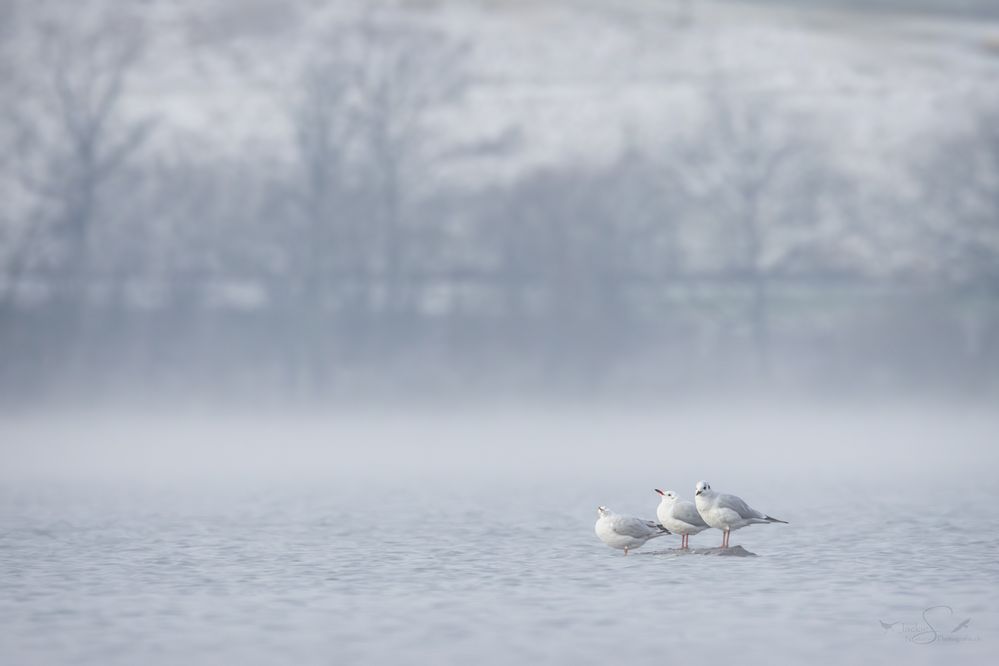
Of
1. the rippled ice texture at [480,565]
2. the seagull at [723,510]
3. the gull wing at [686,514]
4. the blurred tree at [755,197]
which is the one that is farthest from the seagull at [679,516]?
the blurred tree at [755,197]

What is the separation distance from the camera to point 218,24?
79.9 m

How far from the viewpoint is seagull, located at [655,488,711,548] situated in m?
14.8

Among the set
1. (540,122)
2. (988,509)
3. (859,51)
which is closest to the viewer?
(988,509)

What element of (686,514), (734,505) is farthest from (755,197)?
(734,505)

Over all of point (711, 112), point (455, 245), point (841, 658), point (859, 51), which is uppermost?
point (859, 51)

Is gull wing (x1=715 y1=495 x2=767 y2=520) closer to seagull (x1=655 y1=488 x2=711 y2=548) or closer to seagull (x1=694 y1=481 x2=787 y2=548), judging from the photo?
seagull (x1=694 y1=481 x2=787 y2=548)

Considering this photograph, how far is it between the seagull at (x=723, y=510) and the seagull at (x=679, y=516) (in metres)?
0.13

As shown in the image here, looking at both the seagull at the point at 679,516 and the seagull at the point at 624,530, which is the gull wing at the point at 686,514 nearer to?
the seagull at the point at 679,516

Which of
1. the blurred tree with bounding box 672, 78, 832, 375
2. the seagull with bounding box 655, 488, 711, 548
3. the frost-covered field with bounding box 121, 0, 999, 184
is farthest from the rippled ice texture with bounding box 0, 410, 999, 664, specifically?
the frost-covered field with bounding box 121, 0, 999, 184

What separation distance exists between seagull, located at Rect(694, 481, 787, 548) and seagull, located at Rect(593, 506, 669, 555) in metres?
0.55

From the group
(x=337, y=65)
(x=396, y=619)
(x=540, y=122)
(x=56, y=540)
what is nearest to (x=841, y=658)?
(x=396, y=619)

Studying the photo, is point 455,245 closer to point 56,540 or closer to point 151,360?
point 151,360

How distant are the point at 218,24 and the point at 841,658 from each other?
A: 7324cm

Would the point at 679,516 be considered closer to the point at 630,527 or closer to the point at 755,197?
the point at 630,527
